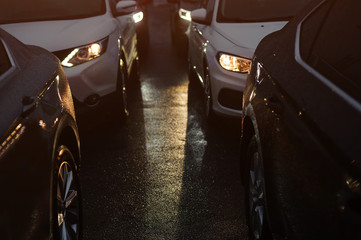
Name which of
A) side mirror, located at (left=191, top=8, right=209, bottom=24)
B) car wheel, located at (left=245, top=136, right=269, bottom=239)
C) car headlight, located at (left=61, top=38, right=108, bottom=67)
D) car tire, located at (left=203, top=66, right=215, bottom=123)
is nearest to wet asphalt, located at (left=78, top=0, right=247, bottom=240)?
car tire, located at (left=203, top=66, right=215, bottom=123)

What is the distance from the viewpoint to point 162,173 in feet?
17.4

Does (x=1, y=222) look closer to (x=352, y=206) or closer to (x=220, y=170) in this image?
(x=352, y=206)

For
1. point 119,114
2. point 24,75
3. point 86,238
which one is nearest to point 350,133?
point 24,75

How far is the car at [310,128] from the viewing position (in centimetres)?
197

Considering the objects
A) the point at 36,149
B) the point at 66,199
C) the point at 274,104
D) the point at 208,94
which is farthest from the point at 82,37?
the point at 274,104

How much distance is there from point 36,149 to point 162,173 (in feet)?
8.28

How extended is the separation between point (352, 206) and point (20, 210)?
4.72 ft

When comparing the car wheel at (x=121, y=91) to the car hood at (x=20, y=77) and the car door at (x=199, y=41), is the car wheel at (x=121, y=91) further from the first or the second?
the car hood at (x=20, y=77)

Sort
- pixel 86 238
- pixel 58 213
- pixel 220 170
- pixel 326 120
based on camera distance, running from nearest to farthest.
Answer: pixel 326 120 → pixel 58 213 → pixel 86 238 → pixel 220 170

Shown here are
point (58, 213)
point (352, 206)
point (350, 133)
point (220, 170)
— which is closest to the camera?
point (352, 206)

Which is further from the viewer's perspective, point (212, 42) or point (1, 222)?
point (212, 42)

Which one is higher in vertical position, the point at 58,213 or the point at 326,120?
the point at 326,120

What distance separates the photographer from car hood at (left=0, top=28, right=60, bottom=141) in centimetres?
273

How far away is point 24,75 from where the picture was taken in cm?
336
